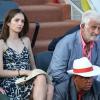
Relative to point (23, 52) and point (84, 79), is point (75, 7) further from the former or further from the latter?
point (84, 79)

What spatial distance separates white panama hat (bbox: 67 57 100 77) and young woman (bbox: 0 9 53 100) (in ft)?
1.29

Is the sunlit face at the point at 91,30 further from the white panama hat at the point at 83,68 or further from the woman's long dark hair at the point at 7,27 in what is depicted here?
the woman's long dark hair at the point at 7,27

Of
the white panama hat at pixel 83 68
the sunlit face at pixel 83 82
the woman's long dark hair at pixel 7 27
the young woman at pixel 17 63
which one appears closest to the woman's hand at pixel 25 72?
the young woman at pixel 17 63

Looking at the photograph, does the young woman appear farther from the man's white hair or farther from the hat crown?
the man's white hair

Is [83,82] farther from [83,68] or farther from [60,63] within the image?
[60,63]

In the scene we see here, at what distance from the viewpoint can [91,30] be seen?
511 cm

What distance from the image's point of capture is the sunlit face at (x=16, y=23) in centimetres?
563

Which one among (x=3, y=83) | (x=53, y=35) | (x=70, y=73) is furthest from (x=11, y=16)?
(x=53, y=35)

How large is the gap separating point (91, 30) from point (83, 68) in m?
0.48

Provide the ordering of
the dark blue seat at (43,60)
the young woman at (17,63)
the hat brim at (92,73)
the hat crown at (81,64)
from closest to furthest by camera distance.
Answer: the hat brim at (92,73) → the hat crown at (81,64) → the young woman at (17,63) → the dark blue seat at (43,60)

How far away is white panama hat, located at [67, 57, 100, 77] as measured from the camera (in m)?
4.79

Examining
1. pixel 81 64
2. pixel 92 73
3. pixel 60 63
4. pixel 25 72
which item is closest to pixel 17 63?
pixel 25 72

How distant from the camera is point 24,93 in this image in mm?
5176

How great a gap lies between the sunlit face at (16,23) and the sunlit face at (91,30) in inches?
33.3
